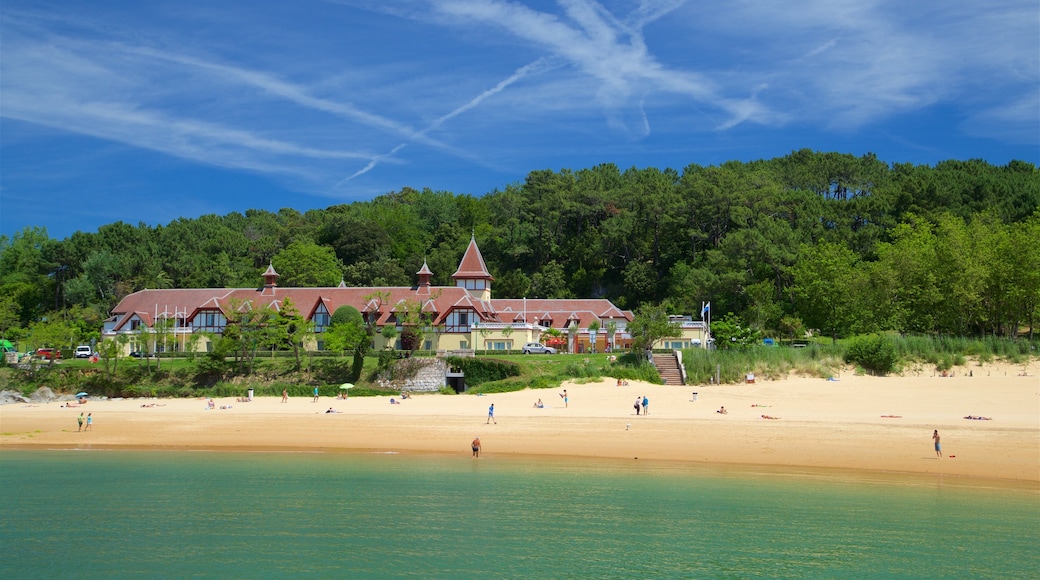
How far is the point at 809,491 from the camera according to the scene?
80.0 ft

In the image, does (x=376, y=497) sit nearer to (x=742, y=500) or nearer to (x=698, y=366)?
(x=742, y=500)

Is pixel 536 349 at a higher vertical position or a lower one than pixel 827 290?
lower

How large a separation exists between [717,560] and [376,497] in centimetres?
1032

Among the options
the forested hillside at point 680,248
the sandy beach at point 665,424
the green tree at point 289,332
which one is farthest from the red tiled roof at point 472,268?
the sandy beach at point 665,424

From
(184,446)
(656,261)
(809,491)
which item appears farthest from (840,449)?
(656,261)

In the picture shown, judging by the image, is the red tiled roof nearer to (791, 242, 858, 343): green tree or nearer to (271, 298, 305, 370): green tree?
(271, 298, 305, 370): green tree

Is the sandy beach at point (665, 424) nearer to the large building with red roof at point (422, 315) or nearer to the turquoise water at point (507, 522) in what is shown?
the turquoise water at point (507, 522)

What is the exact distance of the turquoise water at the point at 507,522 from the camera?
18.2 m

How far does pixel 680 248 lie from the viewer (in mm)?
83500

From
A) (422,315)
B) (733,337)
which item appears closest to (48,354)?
(422,315)

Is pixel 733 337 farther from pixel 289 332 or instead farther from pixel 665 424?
pixel 289 332

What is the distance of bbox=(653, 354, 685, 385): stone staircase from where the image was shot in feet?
152

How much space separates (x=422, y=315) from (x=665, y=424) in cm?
3014

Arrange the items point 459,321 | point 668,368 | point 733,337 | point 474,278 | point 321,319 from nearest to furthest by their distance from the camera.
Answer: point 668,368 < point 733,337 < point 459,321 < point 321,319 < point 474,278
